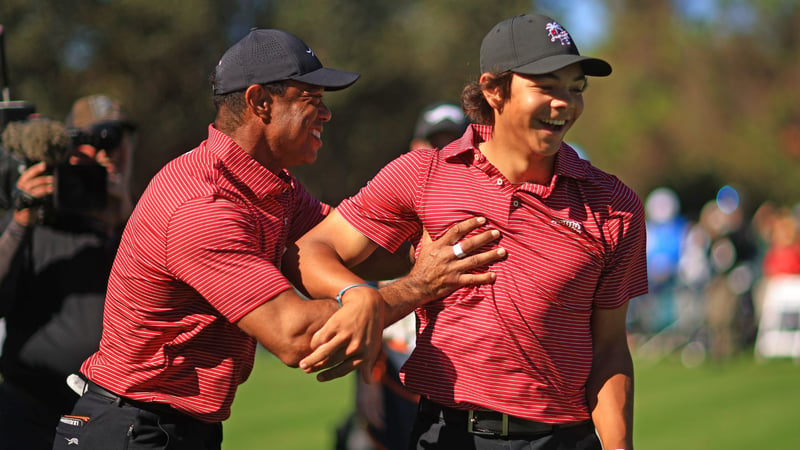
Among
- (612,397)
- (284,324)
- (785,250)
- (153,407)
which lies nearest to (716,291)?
(785,250)

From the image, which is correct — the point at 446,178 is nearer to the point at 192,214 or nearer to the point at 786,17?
the point at 192,214

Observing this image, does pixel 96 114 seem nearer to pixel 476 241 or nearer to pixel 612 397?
pixel 476 241

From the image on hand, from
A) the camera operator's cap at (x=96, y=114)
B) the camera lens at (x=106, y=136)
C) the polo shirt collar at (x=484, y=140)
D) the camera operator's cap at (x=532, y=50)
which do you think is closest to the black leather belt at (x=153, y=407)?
the polo shirt collar at (x=484, y=140)

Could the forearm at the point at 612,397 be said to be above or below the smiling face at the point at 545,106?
below

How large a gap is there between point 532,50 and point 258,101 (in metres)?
1.05

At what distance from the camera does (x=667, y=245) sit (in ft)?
67.6

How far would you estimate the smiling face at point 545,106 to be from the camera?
3.82 metres

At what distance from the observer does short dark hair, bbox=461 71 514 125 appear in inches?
155

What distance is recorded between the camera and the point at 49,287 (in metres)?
5.25

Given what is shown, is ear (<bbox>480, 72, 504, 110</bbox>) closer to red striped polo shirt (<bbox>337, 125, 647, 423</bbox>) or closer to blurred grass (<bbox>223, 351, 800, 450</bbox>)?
red striped polo shirt (<bbox>337, 125, 647, 423</bbox>)

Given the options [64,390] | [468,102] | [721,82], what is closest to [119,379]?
[64,390]

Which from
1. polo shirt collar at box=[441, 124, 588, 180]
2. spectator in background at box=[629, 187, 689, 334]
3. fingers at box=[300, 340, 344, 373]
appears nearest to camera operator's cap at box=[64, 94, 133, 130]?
polo shirt collar at box=[441, 124, 588, 180]

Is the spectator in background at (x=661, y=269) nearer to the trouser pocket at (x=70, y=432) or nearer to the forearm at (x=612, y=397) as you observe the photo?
the forearm at (x=612, y=397)

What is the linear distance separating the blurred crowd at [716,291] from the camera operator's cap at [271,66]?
1402 cm
